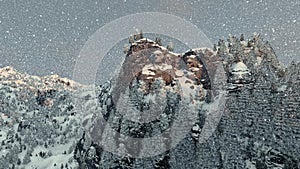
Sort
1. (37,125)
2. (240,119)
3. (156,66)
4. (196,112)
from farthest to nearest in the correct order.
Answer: (37,125) → (156,66) → (196,112) → (240,119)

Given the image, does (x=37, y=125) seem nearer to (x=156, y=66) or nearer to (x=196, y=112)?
(x=156, y=66)

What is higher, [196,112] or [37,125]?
[37,125]

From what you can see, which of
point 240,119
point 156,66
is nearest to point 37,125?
point 156,66

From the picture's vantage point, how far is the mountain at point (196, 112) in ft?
63.5

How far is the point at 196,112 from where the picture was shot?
79.3 feet

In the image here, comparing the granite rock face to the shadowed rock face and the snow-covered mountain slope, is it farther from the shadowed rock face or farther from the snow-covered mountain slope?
the snow-covered mountain slope

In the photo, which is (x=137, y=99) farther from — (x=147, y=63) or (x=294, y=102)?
(x=294, y=102)

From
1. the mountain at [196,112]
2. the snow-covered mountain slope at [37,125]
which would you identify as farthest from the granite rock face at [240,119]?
the snow-covered mountain slope at [37,125]

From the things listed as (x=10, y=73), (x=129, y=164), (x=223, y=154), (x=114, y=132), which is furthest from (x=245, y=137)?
(x=10, y=73)

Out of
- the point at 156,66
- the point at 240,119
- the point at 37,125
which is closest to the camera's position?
the point at 240,119

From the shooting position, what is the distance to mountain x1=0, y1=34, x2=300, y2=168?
19.4 metres

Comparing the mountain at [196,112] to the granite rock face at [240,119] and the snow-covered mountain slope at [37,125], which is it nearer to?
the granite rock face at [240,119]

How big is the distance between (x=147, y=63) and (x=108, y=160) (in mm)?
10198

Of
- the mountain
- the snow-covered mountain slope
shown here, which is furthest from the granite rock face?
the snow-covered mountain slope
